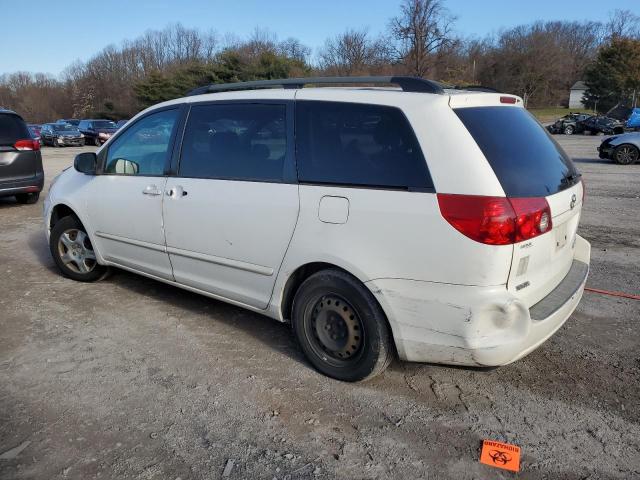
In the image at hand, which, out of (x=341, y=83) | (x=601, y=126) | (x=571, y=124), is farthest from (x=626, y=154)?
(x=571, y=124)

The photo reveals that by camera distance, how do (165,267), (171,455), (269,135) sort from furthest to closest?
1. (165,267)
2. (269,135)
3. (171,455)

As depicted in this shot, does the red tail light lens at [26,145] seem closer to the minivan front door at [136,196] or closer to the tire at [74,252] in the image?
the tire at [74,252]

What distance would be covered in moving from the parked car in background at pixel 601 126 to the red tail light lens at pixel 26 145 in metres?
35.4

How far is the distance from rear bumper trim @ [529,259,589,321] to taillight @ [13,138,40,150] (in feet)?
29.9

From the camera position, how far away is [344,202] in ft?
9.80

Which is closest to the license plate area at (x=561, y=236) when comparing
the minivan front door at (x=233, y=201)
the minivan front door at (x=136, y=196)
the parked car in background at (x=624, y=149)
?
the minivan front door at (x=233, y=201)

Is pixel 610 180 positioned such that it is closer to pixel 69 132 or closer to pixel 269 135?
pixel 269 135

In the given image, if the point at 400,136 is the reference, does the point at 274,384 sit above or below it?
below

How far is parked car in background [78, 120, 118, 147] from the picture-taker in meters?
33.7

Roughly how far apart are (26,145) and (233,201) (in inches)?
291

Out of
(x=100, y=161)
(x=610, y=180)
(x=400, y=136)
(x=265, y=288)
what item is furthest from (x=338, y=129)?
(x=610, y=180)

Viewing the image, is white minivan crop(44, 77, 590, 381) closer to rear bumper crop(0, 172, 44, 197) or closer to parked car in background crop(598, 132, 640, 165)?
rear bumper crop(0, 172, 44, 197)

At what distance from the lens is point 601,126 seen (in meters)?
34.7

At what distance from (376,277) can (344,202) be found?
480 mm
